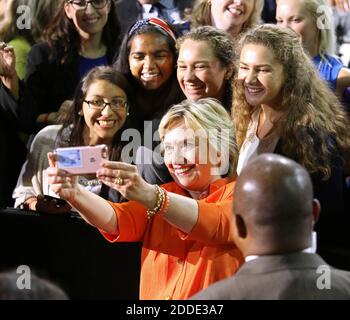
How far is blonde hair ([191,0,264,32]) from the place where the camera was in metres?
3.75

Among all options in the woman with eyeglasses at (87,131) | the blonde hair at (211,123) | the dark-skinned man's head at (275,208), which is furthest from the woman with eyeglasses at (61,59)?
the dark-skinned man's head at (275,208)

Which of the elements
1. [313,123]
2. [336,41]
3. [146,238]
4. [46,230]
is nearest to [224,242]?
[146,238]

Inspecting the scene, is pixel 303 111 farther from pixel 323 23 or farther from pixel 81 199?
pixel 81 199

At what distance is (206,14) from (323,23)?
0.48 m

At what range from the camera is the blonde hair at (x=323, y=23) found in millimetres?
3609

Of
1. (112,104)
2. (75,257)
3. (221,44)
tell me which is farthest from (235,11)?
(75,257)

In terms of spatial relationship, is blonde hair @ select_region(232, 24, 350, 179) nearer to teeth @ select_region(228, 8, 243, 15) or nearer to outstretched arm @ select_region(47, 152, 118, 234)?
teeth @ select_region(228, 8, 243, 15)

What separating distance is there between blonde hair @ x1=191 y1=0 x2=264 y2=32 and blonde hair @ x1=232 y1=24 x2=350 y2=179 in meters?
0.44

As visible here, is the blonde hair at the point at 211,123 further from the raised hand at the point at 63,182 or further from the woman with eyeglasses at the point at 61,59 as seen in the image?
the woman with eyeglasses at the point at 61,59

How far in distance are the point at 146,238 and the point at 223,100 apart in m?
0.81

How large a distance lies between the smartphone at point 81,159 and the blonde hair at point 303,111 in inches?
28.8

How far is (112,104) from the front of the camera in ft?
11.8

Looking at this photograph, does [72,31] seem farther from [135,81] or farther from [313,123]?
[313,123]

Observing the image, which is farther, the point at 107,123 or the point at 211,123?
the point at 107,123
